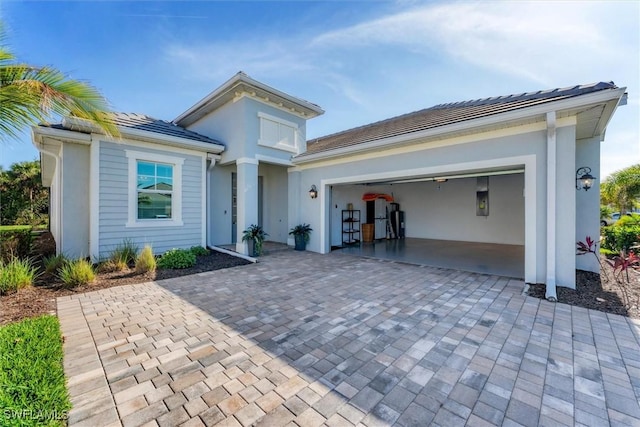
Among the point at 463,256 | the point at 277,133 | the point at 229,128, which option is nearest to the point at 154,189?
the point at 229,128

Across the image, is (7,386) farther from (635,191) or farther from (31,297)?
(635,191)

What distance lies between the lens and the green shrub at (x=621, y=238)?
25.9 ft

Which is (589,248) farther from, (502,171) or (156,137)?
(156,137)

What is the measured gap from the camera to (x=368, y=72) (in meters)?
9.08

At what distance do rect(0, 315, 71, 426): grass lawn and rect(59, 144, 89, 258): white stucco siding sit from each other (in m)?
4.60

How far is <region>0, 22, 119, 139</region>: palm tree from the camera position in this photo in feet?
11.1

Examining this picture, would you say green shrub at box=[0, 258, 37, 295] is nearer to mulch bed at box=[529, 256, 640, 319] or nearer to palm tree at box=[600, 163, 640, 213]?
mulch bed at box=[529, 256, 640, 319]

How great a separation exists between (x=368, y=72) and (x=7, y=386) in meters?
10.3

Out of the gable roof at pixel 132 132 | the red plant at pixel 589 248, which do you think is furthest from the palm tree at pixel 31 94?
the red plant at pixel 589 248

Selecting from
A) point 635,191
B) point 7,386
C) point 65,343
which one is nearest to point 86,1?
point 65,343

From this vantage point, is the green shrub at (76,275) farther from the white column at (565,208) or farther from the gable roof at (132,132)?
the white column at (565,208)

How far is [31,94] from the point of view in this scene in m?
3.44

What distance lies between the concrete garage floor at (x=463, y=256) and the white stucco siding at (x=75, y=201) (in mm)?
8004

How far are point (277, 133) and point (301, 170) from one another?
5.58ft
